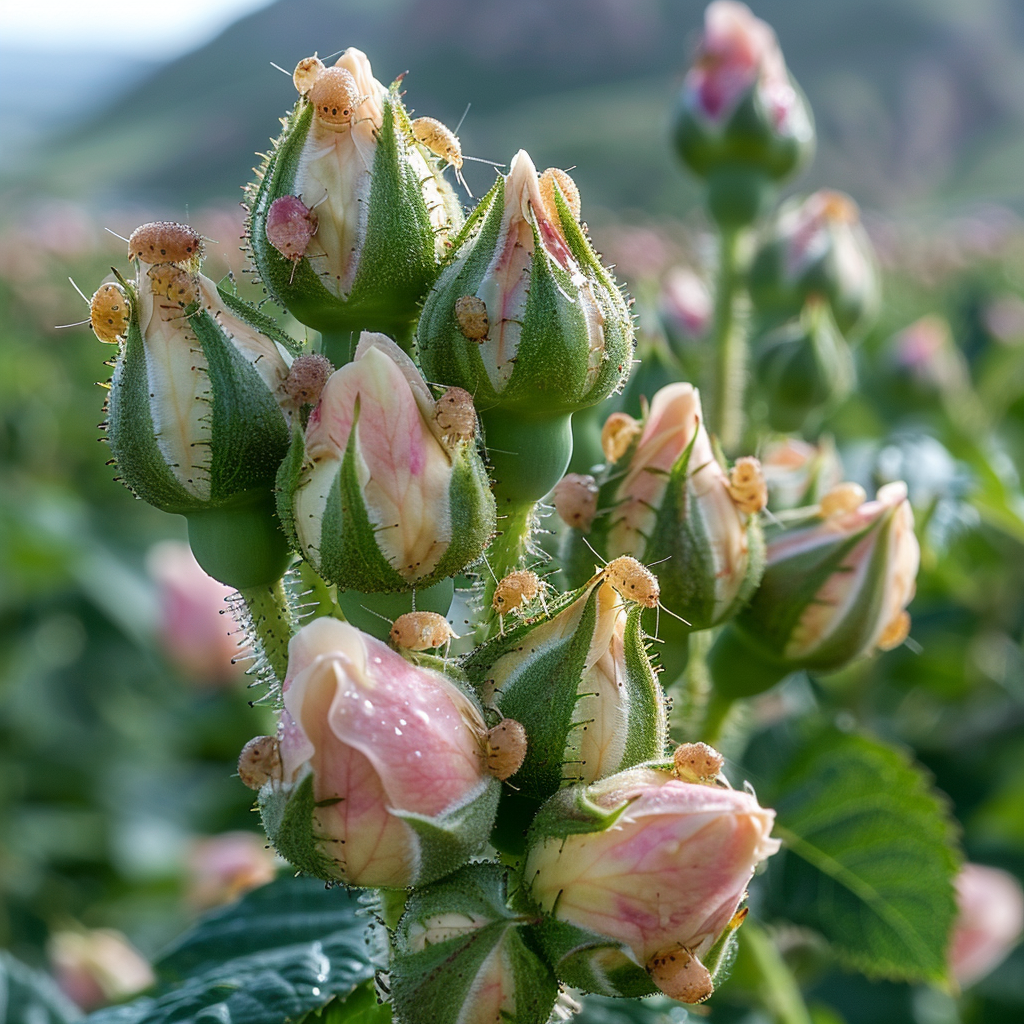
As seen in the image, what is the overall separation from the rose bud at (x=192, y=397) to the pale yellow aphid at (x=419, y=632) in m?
0.23

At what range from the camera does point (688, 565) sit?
1.33 metres

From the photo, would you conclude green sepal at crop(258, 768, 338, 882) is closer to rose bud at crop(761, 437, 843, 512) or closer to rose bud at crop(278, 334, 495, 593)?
rose bud at crop(278, 334, 495, 593)

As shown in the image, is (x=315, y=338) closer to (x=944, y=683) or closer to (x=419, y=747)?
(x=419, y=747)

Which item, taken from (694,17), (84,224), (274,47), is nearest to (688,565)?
(84,224)

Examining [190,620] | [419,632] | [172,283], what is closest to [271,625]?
[419,632]

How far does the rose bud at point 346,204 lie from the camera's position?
113 cm

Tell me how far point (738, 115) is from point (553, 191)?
4.81ft

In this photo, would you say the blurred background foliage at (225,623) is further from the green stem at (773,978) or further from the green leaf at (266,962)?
the green leaf at (266,962)

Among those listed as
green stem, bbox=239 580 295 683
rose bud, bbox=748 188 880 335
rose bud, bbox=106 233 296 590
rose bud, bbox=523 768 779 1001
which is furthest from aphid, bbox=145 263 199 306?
rose bud, bbox=748 188 880 335

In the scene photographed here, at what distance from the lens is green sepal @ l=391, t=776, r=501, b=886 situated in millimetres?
985

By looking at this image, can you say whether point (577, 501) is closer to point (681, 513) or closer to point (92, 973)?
point (681, 513)

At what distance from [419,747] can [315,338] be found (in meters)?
0.58

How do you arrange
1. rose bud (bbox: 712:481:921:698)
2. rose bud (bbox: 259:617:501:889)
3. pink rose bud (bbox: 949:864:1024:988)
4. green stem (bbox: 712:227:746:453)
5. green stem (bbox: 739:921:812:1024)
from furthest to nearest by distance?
1. pink rose bud (bbox: 949:864:1024:988)
2. green stem (bbox: 712:227:746:453)
3. green stem (bbox: 739:921:812:1024)
4. rose bud (bbox: 712:481:921:698)
5. rose bud (bbox: 259:617:501:889)

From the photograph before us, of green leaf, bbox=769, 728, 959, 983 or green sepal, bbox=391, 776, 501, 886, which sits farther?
green leaf, bbox=769, 728, 959, 983
